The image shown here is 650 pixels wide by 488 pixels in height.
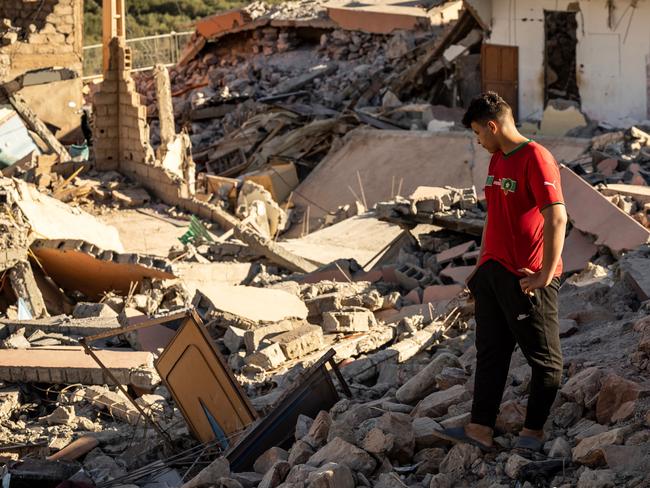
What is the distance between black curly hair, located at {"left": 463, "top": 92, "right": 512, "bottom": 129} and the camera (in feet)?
17.6

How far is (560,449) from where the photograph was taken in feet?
17.9

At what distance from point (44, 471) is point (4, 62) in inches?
757

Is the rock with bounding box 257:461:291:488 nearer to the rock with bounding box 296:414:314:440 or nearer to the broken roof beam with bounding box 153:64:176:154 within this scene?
the rock with bounding box 296:414:314:440

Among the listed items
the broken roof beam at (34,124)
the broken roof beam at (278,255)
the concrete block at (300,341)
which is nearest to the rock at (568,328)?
the concrete block at (300,341)

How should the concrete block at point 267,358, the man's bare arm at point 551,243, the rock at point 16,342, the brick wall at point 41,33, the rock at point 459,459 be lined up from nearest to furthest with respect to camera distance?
the man's bare arm at point 551,243 → the rock at point 459,459 → the concrete block at point 267,358 → the rock at point 16,342 → the brick wall at point 41,33

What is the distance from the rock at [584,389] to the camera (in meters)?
5.93

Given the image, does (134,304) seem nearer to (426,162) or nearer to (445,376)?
(445,376)

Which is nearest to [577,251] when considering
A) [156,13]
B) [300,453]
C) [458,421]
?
[458,421]

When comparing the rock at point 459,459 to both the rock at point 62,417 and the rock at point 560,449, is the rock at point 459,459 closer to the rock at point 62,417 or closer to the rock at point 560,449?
the rock at point 560,449

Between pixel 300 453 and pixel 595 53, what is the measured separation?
18548 mm

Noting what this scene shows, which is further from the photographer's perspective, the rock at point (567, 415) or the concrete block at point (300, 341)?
the concrete block at point (300, 341)

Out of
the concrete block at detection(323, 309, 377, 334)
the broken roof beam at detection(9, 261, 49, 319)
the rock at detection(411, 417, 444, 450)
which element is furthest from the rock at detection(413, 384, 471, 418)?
the broken roof beam at detection(9, 261, 49, 319)

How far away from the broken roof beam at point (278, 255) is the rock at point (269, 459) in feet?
26.1

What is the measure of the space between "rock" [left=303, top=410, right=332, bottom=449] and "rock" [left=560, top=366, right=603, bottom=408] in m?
1.15
